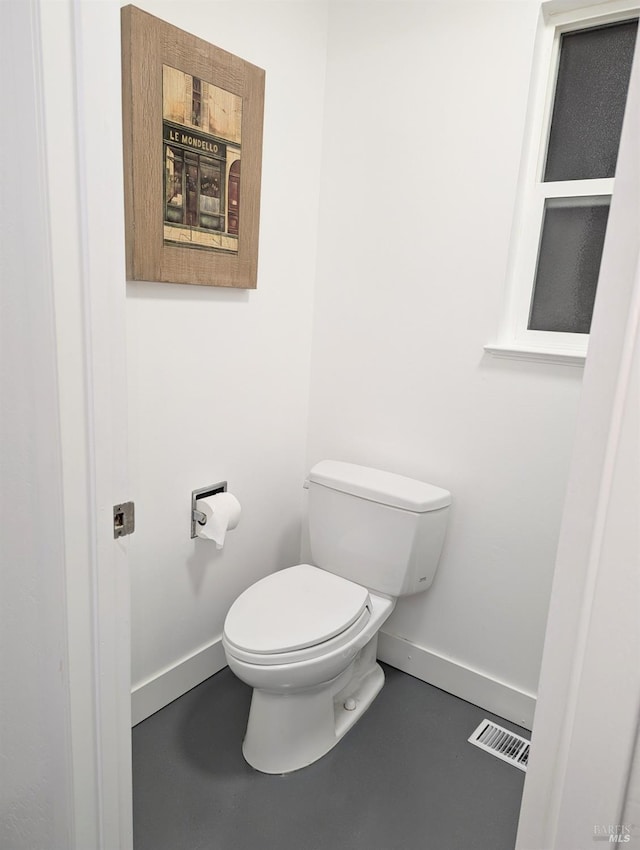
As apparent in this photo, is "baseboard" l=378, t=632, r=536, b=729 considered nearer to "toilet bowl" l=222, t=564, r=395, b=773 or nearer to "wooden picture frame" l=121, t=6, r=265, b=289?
"toilet bowl" l=222, t=564, r=395, b=773

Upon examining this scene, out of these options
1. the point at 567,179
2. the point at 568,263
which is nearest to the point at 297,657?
the point at 568,263

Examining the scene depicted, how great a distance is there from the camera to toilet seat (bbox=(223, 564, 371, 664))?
1541 mm

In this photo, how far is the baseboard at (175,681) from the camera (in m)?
1.80

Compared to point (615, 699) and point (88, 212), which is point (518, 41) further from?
point (615, 699)

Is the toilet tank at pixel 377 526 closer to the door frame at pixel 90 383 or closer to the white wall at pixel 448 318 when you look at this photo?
the white wall at pixel 448 318

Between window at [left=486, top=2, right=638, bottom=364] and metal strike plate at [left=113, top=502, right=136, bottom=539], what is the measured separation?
121 centimetres

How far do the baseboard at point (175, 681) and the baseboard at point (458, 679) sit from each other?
0.62 meters

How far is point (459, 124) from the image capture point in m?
1.76

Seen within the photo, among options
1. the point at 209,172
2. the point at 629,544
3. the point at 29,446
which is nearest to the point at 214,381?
the point at 209,172

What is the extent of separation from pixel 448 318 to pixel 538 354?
0.32 meters

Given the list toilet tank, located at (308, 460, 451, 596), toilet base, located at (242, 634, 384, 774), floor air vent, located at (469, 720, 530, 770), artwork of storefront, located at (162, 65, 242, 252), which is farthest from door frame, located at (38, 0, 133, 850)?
floor air vent, located at (469, 720, 530, 770)

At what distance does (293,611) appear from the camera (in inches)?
66.1

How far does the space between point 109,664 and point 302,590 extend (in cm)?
81

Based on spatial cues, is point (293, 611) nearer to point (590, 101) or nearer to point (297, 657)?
point (297, 657)
